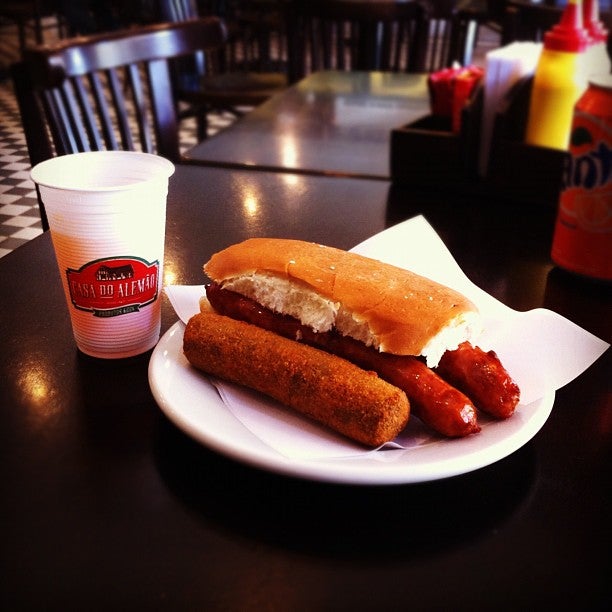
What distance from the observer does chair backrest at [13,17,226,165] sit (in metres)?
1.74

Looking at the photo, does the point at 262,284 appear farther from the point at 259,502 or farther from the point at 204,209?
the point at 204,209

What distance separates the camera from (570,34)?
1.46 m

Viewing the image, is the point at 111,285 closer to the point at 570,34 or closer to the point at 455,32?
the point at 570,34

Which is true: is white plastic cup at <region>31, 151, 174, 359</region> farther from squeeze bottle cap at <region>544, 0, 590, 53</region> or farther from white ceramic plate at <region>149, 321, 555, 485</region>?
squeeze bottle cap at <region>544, 0, 590, 53</region>

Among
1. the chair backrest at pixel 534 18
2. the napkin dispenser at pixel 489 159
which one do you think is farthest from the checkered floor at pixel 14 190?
the chair backrest at pixel 534 18

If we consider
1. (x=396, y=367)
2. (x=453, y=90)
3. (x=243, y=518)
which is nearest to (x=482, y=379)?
(x=396, y=367)

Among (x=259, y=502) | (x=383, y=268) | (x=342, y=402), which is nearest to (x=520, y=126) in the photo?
(x=383, y=268)

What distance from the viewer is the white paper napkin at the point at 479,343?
31.6 inches

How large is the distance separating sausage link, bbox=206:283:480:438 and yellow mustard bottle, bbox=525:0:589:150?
2.95 feet

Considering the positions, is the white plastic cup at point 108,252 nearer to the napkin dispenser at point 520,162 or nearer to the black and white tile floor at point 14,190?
the black and white tile floor at point 14,190

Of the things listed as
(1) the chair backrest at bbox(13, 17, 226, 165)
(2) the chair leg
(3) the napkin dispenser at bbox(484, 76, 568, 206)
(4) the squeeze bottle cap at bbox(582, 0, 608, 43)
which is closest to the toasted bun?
(3) the napkin dispenser at bbox(484, 76, 568, 206)

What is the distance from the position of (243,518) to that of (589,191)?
0.82m

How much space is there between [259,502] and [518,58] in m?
1.37

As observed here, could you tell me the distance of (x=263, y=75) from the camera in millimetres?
4469
